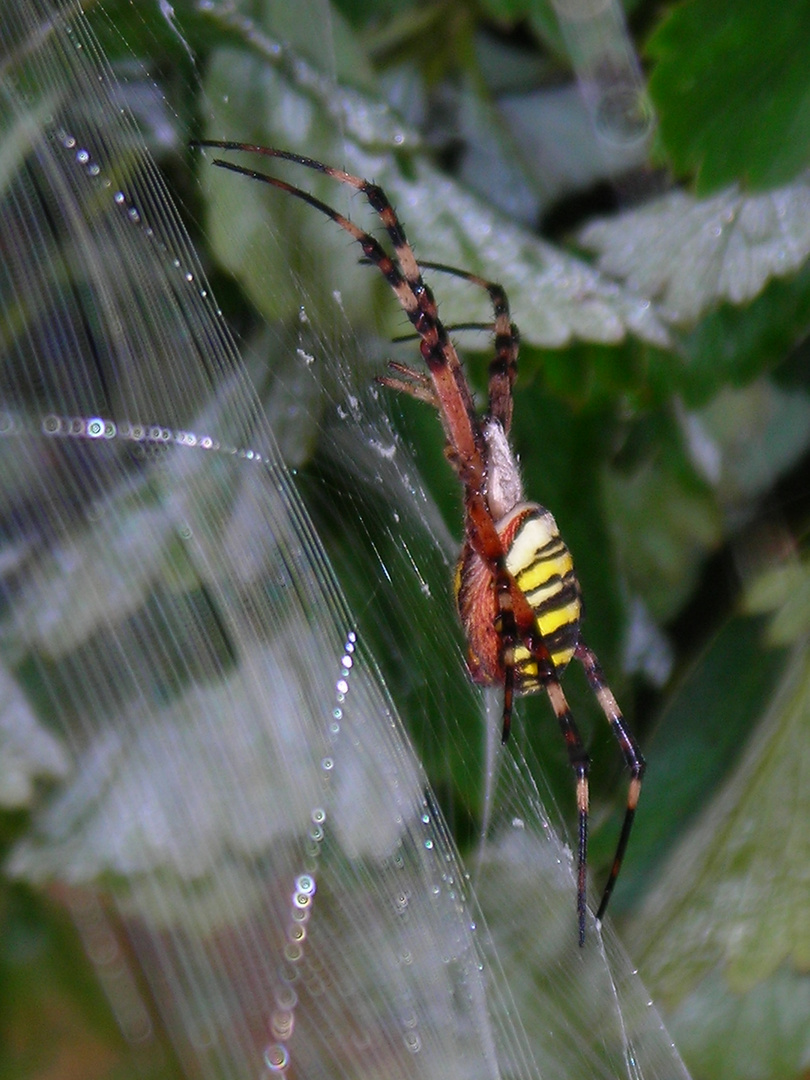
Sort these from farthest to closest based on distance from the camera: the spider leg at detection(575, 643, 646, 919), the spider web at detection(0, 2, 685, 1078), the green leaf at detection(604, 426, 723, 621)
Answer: the green leaf at detection(604, 426, 723, 621), the spider leg at detection(575, 643, 646, 919), the spider web at detection(0, 2, 685, 1078)

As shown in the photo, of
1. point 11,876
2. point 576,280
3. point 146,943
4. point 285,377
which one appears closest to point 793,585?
point 576,280

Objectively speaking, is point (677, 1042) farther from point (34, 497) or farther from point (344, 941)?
point (34, 497)

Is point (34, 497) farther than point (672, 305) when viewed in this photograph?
No

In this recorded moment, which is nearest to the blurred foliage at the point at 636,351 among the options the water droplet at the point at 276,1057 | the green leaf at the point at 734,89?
the green leaf at the point at 734,89

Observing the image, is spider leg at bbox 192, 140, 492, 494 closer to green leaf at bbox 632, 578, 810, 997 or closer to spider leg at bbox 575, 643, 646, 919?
spider leg at bbox 575, 643, 646, 919

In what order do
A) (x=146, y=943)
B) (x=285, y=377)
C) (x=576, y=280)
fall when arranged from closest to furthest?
(x=146, y=943) < (x=285, y=377) < (x=576, y=280)

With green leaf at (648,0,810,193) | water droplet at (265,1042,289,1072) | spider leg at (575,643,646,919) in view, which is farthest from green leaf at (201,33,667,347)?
water droplet at (265,1042,289,1072)
